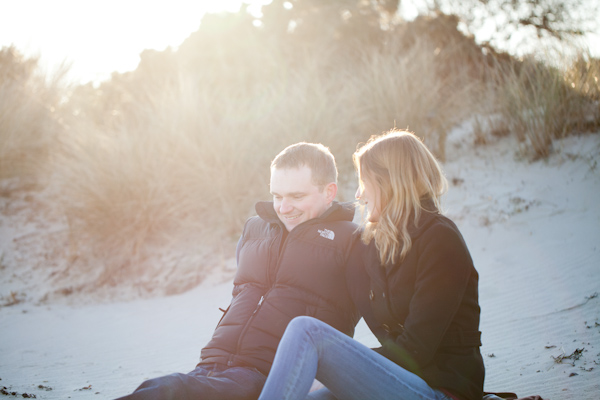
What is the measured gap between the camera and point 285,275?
8.66ft

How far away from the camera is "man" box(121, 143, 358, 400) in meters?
2.48

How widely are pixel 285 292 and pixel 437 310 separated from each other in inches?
36.2

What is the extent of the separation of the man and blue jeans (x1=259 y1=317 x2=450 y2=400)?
538 millimetres

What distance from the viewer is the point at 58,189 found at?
761 centimetres

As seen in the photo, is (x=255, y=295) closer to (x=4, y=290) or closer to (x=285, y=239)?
(x=285, y=239)

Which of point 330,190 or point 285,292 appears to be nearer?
point 285,292

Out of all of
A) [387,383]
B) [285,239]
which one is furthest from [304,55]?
[387,383]

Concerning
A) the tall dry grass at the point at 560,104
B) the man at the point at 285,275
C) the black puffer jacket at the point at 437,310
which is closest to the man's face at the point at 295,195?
the man at the point at 285,275

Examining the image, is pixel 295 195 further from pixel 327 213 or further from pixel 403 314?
pixel 403 314

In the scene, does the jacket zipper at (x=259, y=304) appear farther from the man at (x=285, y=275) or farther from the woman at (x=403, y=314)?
the woman at (x=403, y=314)

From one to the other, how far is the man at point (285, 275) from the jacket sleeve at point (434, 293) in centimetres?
60

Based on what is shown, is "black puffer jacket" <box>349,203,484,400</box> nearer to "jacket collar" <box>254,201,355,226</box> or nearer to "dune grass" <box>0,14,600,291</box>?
"jacket collar" <box>254,201,355,226</box>

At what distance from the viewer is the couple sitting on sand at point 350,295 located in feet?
6.42

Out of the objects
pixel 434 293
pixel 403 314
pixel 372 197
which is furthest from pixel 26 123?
pixel 434 293
